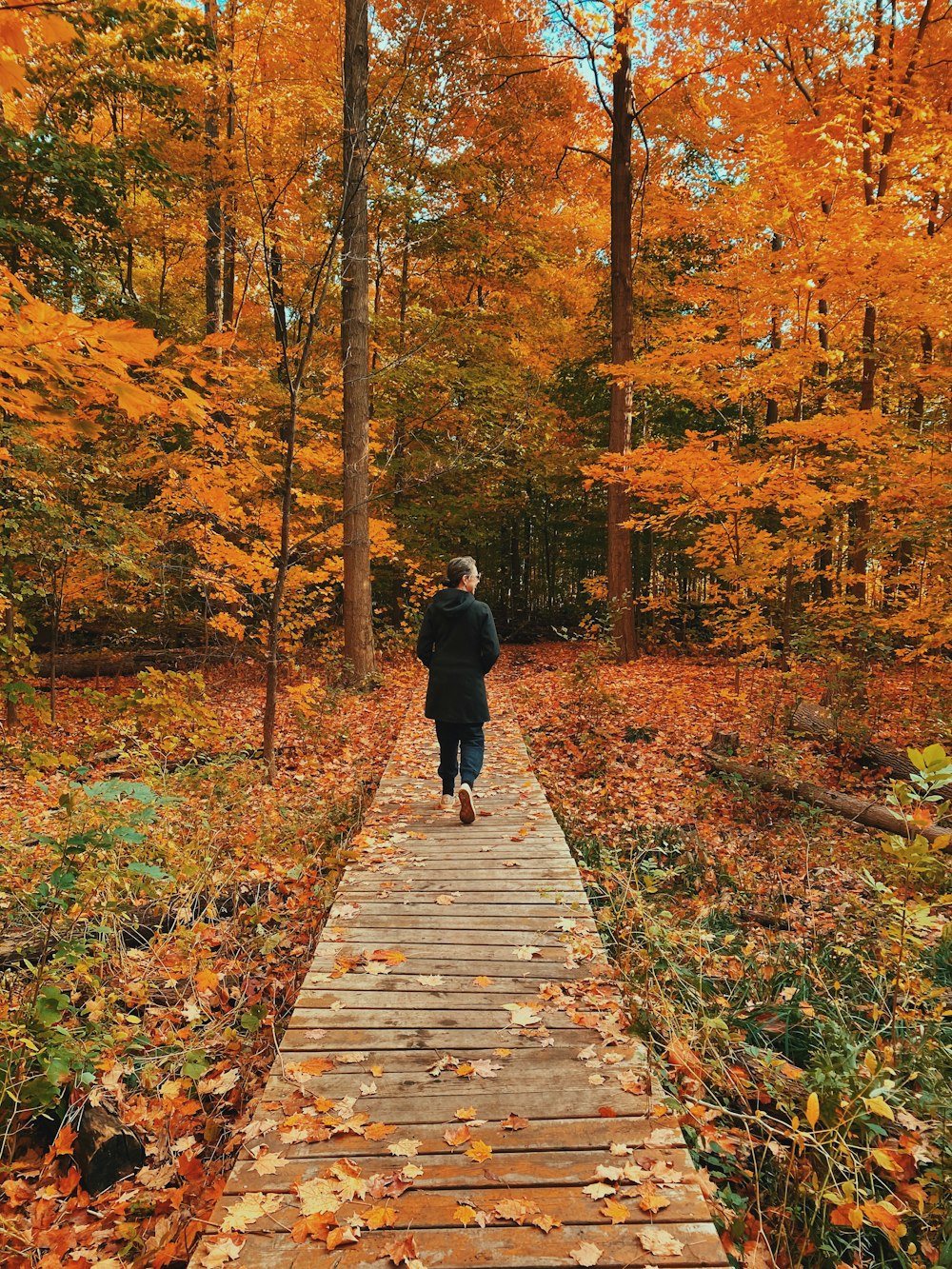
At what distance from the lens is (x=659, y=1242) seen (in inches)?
81.8

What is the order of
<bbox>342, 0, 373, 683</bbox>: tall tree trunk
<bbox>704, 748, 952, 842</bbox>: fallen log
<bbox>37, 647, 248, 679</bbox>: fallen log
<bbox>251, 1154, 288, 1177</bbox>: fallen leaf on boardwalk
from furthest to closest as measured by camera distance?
<bbox>37, 647, 248, 679</bbox>: fallen log
<bbox>342, 0, 373, 683</bbox>: tall tree trunk
<bbox>704, 748, 952, 842</bbox>: fallen log
<bbox>251, 1154, 288, 1177</bbox>: fallen leaf on boardwalk

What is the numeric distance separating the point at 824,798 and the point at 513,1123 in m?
5.86

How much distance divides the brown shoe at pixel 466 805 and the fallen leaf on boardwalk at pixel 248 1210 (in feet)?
11.5

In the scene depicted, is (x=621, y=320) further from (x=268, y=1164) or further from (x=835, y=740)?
(x=268, y=1164)

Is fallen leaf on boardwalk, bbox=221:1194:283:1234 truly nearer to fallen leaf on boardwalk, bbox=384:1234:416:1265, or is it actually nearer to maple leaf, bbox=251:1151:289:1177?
maple leaf, bbox=251:1151:289:1177

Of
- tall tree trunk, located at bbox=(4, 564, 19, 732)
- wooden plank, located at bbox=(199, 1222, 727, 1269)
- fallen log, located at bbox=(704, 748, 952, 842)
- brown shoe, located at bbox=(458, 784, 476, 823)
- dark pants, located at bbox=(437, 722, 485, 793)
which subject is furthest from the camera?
tall tree trunk, located at bbox=(4, 564, 19, 732)

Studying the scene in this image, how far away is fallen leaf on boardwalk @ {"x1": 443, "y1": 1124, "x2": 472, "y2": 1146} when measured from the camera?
8.19 feet

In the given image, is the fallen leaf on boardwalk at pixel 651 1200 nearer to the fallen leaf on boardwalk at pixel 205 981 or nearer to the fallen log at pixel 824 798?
the fallen leaf on boardwalk at pixel 205 981

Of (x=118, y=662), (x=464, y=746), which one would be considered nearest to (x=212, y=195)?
(x=118, y=662)

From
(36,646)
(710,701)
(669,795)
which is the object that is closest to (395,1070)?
(669,795)

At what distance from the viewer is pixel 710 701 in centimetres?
1078

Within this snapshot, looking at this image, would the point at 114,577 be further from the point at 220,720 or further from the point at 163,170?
the point at 163,170

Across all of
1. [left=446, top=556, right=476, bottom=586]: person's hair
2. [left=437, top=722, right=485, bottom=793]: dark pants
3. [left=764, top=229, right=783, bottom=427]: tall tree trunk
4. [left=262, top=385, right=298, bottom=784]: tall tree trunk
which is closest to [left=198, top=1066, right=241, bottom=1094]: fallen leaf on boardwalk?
[left=437, top=722, right=485, bottom=793]: dark pants

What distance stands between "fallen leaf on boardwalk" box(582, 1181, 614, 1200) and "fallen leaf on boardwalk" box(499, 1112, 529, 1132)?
0.32 m
